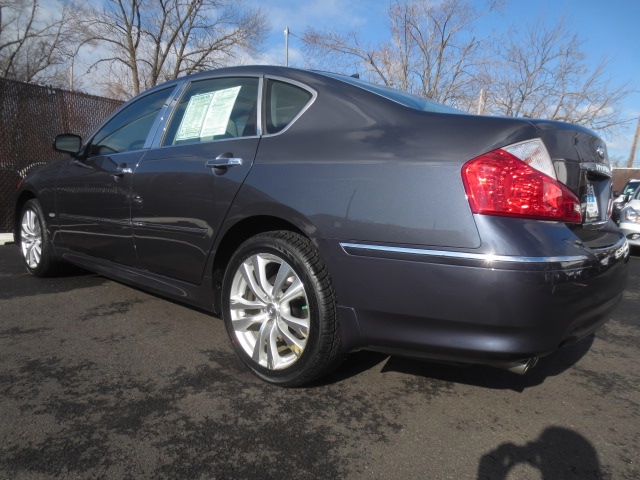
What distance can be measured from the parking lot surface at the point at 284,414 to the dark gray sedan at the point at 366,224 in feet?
0.97

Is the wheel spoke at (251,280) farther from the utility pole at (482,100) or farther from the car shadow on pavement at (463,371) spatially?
the utility pole at (482,100)

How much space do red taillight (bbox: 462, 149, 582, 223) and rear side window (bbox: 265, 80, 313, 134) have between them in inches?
39.0

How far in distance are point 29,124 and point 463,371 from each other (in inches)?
289

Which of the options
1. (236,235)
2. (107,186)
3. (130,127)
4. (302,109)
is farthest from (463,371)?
(130,127)

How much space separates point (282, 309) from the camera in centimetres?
238

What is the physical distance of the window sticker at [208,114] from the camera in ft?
9.38

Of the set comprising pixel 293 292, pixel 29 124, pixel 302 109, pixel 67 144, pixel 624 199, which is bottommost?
pixel 293 292

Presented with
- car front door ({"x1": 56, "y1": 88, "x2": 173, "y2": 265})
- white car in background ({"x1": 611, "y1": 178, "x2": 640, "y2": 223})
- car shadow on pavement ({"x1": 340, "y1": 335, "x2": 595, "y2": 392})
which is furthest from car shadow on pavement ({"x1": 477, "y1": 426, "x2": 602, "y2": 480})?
A: white car in background ({"x1": 611, "y1": 178, "x2": 640, "y2": 223})

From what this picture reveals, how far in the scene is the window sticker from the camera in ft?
9.38

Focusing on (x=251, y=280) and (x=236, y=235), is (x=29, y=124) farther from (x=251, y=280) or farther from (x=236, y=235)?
(x=251, y=280)

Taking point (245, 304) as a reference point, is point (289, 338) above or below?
below

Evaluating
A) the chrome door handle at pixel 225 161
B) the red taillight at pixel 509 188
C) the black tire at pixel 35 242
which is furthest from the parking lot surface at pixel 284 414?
the black tire at pixel 35 242

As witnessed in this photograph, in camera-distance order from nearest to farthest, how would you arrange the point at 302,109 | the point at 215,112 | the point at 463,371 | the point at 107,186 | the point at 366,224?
the point at 366,224 → the point at 302,109 → the point at 463,371 → the point at 215,112 → the point at 107,186

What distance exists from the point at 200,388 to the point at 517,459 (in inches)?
57.2
